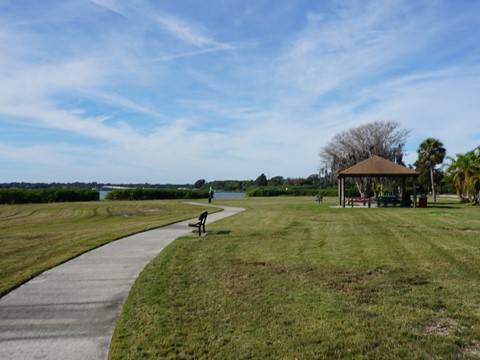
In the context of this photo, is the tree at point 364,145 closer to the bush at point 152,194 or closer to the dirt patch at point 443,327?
the bush at point 152,194

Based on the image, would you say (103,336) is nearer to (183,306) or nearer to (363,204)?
(183,306)

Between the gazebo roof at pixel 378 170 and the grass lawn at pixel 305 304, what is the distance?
60.9ft

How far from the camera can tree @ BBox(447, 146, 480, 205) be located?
92.5 ft

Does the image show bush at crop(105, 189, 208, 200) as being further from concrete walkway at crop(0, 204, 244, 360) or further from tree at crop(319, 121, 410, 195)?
concrete walkway at crop(0, 204, 244, 360)

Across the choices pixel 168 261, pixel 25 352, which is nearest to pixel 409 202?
pixel 168 261

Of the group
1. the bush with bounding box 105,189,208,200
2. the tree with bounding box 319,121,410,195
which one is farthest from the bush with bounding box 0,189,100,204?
the tree with bounding box 319,121,410,195

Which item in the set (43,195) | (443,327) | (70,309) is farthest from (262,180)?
(443,327)

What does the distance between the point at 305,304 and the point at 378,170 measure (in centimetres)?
2473

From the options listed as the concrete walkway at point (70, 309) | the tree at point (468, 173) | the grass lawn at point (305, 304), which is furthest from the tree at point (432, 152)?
the concrete walkway at point (70, 309)

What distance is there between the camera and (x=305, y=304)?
18.1 ft

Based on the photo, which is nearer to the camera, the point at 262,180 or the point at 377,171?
the point at 377,171

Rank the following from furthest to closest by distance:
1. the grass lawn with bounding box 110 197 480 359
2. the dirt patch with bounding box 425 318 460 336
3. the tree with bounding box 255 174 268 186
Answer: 1. the tree with bounding box 255 174 268 186
2. the dirt patch with bounding box 425 318 460 336
3. the grass lawn with bounding box 110 197 480 359

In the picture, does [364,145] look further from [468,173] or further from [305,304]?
[305,304]

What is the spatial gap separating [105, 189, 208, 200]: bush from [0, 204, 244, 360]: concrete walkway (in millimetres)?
44370
